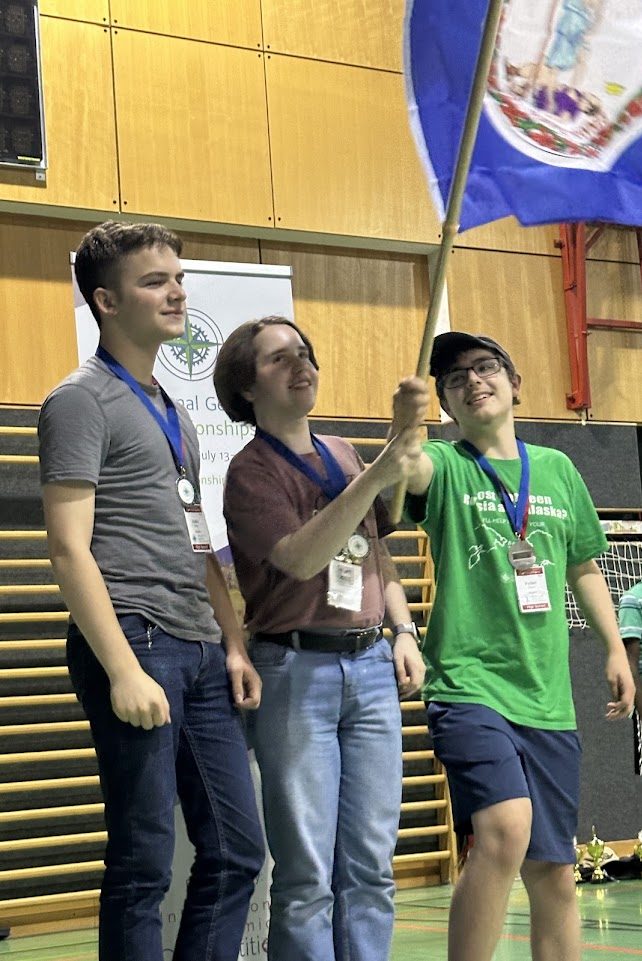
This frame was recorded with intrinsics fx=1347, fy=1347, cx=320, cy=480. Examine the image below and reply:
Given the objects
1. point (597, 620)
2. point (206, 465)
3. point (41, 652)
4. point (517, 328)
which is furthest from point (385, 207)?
point (597, 620)

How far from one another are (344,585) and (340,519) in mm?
187

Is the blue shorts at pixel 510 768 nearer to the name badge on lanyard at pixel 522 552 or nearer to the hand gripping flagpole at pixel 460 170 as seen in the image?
the name badge on lanyard at pixel 522 552

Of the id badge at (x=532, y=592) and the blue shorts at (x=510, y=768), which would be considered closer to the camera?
the blue shorts at (x=510, y=768)

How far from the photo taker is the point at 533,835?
107 inches

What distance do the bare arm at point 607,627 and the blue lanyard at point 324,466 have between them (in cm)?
74

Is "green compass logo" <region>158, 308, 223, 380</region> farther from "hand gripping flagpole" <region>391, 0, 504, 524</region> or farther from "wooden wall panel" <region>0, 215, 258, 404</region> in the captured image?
"hand gripping flagpole" <region>391, 0, 504, 524</region>

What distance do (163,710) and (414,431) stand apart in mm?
626

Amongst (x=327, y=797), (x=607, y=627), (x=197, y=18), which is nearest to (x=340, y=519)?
(x=327, y=797)

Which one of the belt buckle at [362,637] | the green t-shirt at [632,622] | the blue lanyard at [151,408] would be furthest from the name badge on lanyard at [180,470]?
the green t-shirt at [632,622]

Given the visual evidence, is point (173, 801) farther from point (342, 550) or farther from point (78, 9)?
point (78, 9)

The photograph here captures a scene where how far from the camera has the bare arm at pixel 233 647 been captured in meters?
2.38

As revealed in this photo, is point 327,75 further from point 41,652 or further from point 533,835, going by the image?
point 533,835

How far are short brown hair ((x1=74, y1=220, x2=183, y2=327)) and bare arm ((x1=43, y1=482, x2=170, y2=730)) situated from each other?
466 millimetres

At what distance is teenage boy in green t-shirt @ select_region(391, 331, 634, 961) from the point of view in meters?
2.62
